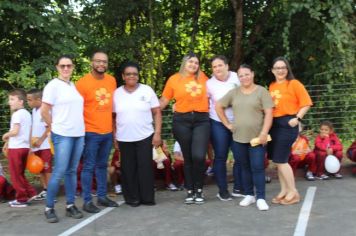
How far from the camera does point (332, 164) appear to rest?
7.62 meters

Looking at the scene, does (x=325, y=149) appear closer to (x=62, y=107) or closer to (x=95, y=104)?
(x=95, y=104)

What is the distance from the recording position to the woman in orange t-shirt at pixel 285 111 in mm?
6164

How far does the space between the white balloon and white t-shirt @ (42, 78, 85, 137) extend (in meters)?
3.92

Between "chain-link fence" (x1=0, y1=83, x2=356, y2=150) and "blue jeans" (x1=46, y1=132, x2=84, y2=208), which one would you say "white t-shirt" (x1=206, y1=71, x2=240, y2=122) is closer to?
"blue jeans" (x1=46, y1=132, x2=84, y2=208)

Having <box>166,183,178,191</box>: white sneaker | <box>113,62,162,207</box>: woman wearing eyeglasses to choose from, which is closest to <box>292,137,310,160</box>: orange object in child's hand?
<box>166,183,178,191</box>: white sneaker

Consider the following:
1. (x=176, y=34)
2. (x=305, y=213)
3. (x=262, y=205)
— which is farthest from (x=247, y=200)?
(x=176, y=34)

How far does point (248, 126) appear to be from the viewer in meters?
6.16

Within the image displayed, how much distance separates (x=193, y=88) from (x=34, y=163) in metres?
2.38

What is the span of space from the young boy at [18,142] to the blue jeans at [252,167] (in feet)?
9.23

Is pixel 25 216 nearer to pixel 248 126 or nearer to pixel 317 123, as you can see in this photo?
pixel 248 126

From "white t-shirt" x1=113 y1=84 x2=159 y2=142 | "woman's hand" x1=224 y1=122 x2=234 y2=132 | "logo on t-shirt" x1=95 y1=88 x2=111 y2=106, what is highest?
"logo on t-shirt" x1=95 y1=88 x2=111 y2=106

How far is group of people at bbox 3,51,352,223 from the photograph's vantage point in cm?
593

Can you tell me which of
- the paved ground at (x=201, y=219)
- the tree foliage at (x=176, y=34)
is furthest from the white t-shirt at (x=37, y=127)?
the tree foliage at (x=176, y=34)

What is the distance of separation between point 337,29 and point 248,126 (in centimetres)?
398
